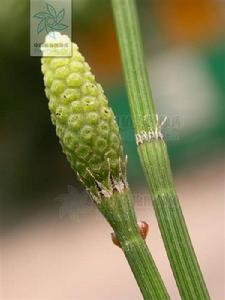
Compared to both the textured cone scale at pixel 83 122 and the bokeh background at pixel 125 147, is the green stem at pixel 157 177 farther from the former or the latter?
the bokeh background at pixel 125 147

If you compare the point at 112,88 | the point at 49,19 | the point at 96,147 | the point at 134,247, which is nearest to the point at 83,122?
the point at 96,147

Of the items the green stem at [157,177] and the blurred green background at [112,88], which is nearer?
the green stem at [157,177]

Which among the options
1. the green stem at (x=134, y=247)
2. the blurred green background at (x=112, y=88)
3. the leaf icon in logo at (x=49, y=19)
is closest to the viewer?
the green stem at (x=134, y=247)

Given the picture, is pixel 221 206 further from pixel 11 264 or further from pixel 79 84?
pixel 79 84

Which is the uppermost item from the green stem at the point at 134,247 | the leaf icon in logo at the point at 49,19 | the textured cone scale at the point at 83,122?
the leaf icon in logo at the point at 49,19

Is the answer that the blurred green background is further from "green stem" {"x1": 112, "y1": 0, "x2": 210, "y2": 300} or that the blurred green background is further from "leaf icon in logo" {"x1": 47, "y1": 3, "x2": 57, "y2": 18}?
"green stem" {"x1": 112, "y1": 0, "x2": 210, "y2": 300}

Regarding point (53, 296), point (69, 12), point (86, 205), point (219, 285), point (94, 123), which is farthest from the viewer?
point (219, 285)

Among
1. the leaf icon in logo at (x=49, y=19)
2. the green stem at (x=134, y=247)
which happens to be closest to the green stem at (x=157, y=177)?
the green stem at (x=134, y=247)

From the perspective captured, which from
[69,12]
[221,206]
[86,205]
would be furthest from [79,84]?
[221,206]
